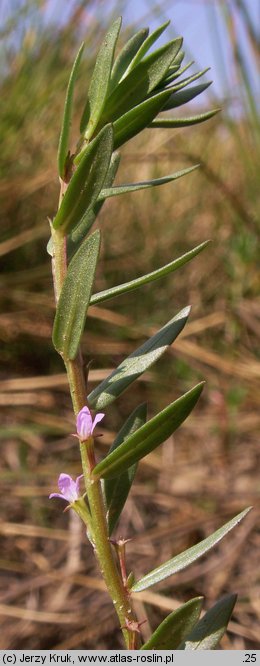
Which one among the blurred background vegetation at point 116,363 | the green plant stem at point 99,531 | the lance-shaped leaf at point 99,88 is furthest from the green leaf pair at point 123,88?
the blurred background vegetation at point 116,363

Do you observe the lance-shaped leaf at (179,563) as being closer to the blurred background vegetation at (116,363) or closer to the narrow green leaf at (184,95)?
the narrow green leaf at (184,95)

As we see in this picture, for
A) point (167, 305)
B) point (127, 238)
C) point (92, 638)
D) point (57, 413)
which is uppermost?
point (127, 238)

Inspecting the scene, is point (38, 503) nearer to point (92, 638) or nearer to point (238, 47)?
point (92, 638)

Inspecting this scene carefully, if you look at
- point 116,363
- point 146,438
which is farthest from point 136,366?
point 116,363

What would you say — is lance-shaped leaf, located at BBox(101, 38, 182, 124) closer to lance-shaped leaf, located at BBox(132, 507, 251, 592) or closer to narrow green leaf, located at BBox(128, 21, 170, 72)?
narrow green leaf, located at BBox(128, 21, 170, 72)

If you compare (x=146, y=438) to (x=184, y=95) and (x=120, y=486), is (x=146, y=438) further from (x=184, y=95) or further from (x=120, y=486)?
(x=184, y=95)

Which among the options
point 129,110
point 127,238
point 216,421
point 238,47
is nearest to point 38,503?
point 216,421

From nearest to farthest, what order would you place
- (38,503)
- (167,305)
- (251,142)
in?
(38,503)
(251,142)
(167,305)
